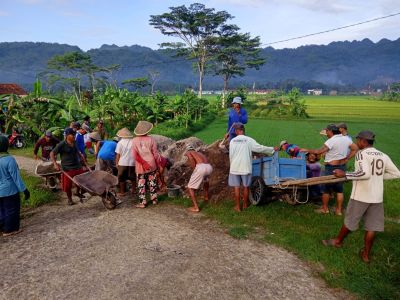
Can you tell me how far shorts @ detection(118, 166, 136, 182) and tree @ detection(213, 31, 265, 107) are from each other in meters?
34.1

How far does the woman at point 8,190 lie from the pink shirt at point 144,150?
7.44 feet

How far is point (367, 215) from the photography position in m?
5.31

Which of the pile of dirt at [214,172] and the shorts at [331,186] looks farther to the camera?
the pile of dirt at [214,172]

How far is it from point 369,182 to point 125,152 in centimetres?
510

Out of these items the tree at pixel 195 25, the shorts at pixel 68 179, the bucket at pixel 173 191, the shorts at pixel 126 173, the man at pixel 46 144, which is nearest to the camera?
the shorts at pixel 68 179

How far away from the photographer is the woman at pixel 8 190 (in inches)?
245

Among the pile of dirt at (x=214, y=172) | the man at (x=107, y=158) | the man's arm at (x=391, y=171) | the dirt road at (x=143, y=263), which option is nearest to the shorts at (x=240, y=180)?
the dirt road at (x=143, y=263)

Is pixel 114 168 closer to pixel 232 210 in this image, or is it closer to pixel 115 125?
pixel 232 210

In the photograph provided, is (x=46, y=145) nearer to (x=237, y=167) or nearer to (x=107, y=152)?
(x=107, y=152)

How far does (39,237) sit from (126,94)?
687 inches

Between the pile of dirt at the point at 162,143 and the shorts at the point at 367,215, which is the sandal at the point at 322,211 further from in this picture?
the pile of dirt at the point at 162,143

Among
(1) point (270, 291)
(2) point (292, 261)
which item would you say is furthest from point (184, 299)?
(2) point (292, 261)

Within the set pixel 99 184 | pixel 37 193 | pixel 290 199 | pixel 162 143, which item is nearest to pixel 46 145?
pixel 37 193

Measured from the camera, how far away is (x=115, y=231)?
6.55m
